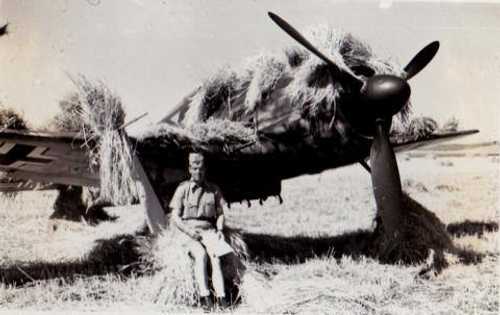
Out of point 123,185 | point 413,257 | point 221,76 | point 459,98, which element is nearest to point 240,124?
point 221,76

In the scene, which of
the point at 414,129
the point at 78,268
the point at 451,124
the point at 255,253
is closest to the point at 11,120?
the point at 78,268

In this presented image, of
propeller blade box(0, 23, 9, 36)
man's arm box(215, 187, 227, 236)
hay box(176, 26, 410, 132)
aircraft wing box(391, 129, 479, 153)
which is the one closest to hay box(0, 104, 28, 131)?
propeller blade box(0, 23, 9, 36)

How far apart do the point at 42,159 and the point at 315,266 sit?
128 inches

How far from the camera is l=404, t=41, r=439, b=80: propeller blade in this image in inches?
204

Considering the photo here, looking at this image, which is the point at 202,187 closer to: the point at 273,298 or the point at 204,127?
the point at 204,127

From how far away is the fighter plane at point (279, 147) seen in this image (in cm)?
463

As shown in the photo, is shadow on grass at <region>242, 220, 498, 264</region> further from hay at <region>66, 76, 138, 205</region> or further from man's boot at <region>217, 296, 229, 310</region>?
hay at <region>66, 76, 138, 205</region>

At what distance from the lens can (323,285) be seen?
4.80 m

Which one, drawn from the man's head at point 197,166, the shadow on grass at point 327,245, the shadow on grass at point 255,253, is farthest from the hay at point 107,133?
the shadow on grass at point 327,245

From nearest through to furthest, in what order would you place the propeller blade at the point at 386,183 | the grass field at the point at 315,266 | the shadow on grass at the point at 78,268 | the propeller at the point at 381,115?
1. the propeller at the point at 381,115
2. the grass field at the point at 315,266
3. the propeller blade at the point at 386,183
4. the shadow on grass at the point at 78,268

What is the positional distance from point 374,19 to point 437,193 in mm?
3201

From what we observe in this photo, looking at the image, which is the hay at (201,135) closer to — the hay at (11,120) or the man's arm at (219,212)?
the man's arm at (219,212)

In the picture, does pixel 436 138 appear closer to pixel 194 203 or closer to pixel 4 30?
pixel 194 203

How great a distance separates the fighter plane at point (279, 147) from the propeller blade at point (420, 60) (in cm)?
1
